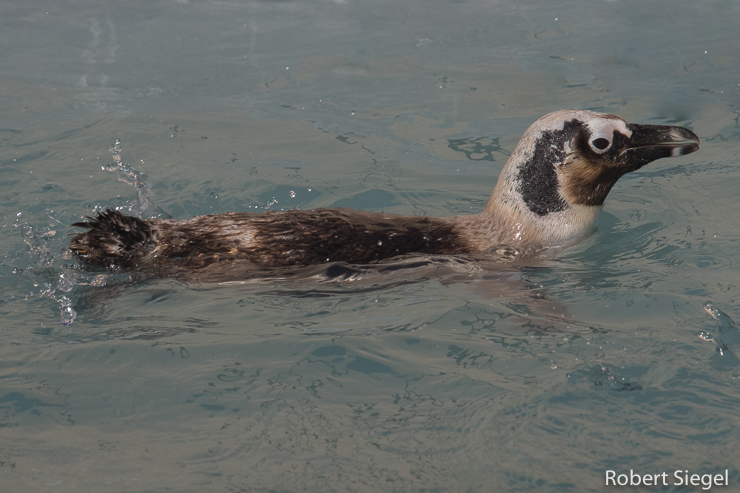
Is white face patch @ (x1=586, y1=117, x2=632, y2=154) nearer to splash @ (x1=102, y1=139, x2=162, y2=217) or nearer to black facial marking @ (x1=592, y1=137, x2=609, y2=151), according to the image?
black facial marking @ (x1=592, y1=137, x2=609, y2=151)

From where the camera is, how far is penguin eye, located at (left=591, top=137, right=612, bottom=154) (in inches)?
227

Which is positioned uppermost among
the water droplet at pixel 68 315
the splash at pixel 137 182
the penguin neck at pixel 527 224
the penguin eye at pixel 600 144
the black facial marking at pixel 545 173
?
the penguin eye at pixel 600 144

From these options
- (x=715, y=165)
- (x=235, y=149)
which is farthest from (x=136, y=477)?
(x=715, y=165)

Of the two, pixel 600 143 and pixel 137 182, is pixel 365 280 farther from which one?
pixel 137 182

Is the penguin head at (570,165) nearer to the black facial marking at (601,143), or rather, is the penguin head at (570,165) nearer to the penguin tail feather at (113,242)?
the black facial marking at (601,143)

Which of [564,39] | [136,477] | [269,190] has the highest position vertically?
[564,39]

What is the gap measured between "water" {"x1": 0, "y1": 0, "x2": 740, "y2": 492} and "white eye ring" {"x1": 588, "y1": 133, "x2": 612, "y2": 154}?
0.89m

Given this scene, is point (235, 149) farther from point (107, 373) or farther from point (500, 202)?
point (107, 373)

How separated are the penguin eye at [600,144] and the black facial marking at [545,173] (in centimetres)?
17

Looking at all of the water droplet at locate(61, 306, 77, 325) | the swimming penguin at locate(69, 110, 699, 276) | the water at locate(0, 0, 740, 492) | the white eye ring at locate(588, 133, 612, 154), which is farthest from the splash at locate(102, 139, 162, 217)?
the white eye ring at locate(588, 133, 612, 154)

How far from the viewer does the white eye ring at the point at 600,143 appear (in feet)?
18.9

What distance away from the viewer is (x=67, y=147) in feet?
27.6

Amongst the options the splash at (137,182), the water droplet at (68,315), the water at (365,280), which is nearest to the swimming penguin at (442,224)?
the water at (365,280)

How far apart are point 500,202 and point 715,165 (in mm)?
3056
